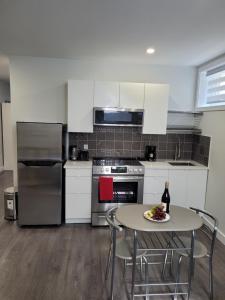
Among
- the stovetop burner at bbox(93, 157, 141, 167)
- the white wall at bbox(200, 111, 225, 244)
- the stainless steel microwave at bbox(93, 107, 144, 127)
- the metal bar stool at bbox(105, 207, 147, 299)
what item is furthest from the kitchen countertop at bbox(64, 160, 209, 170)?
the metal bar stool at bbox(105, 207, 147, 299)

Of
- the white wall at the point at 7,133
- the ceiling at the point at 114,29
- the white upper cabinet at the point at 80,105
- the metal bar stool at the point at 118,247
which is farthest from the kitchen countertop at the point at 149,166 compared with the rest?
the white wall at the point at 7,133

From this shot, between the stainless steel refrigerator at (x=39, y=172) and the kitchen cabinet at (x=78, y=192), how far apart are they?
0.42ft

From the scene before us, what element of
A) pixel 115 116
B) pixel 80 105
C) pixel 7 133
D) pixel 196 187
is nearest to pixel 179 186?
pixel 196 187

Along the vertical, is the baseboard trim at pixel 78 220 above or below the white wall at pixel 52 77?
below

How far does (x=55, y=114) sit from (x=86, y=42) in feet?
4.64

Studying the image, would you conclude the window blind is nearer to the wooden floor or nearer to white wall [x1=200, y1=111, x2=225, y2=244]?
white wall [x1=200, y1=111, x2=225, y2=244]

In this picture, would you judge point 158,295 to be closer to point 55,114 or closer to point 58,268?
point 58,268

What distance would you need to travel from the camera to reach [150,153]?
4188 millimetres

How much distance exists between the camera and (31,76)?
3.88 metres

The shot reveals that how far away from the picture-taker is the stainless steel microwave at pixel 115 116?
3.66 meters

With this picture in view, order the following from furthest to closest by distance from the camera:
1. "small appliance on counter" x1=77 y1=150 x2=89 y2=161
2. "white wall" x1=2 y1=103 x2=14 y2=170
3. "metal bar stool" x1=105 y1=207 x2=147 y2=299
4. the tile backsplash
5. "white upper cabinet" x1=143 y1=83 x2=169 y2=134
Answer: "white wall" x1=2 y1=103 x2=14 y2=170
the tile backsplash
"small appliance on counter" x1=77 y1=150 x2=89 y2=161
"white upper cabinet" x1=143 y1=83 x2=169 y2=134
"metal bar stool" x1=105 y1=207 x2=147 y2=299

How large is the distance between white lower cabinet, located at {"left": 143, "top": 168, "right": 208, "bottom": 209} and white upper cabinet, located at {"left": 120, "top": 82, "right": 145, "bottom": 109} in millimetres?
1073

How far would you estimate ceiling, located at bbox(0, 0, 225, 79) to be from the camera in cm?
201

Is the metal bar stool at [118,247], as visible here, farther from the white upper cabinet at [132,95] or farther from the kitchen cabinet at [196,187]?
the white upper cabinet at [132,95]
